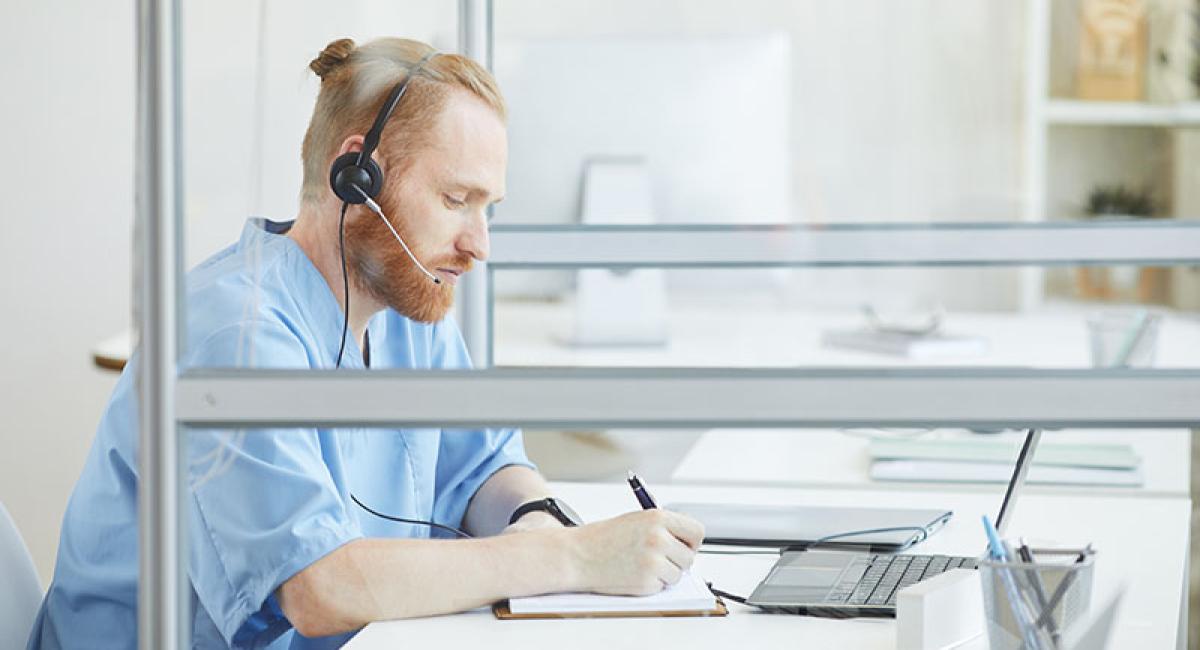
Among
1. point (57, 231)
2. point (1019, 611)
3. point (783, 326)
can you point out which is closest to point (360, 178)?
point (1019, 611)

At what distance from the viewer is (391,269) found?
1262 mm

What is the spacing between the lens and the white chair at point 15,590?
122 centimetres

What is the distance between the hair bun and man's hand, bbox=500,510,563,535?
1.37 ft

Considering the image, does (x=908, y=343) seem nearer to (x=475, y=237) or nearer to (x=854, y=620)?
(x=475, y=237)

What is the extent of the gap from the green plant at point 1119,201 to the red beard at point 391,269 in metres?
2.52

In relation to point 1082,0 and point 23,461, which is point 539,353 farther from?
point 1082,0

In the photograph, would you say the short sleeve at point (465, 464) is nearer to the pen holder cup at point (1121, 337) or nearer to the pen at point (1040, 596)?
the pen at point (1040, 596)

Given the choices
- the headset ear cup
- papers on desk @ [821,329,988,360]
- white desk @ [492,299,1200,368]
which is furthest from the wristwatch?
papers on desk @ [821,329,988,360]

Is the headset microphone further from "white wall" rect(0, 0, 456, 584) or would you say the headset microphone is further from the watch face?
"white wall" rect(0, 0, 456, 584)

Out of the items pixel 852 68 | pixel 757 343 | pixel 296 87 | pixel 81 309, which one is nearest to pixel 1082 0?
pixel 852 68

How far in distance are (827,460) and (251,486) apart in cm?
87

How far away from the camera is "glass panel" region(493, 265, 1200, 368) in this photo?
7.60 ft

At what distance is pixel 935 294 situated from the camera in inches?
138

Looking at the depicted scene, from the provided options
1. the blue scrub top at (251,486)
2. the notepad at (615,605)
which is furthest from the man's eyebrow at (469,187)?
the notepad at (615,605)
